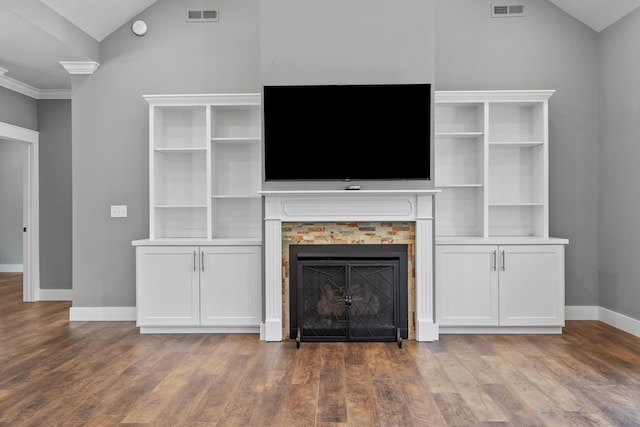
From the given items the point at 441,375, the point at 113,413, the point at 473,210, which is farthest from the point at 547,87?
the point at 113,413

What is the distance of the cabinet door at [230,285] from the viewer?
422 cm

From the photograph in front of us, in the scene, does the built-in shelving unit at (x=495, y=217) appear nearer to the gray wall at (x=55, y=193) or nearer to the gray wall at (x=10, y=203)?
the gray wall at (x=55, y=193)

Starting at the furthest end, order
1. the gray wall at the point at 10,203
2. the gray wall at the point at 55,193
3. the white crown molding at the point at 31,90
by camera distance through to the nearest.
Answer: the gray wall at the point at 10,203 < the gray wall at the point at 55,193 < the white crown molding at the point at 31,90

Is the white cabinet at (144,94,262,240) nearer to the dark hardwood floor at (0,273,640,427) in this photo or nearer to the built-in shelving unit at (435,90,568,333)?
the dark hardwood floor at (0,273,640,427)

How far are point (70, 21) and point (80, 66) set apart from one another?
1.79ft

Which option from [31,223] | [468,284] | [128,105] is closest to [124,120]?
[128,105]

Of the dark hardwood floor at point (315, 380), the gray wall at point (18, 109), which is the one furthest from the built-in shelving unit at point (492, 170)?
the gray wall at point (18, 109)

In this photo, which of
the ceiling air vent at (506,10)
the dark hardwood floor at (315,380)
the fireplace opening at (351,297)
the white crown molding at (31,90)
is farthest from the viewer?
the white crown molding at (31,90)

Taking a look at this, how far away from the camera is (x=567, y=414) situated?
2535mm

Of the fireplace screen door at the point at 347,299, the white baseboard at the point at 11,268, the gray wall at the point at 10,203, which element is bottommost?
the white baseboard at the point at 11,268

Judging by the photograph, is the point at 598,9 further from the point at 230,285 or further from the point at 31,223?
the point at 31,223

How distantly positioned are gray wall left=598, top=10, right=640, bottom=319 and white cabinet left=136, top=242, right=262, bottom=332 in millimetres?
3295

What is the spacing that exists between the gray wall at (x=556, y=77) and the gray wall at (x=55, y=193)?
15.0 ft

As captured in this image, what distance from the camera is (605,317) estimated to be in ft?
15.1
